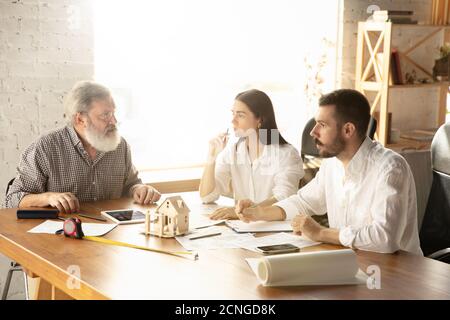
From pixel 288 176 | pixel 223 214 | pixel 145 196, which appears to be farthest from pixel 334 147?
pixel 145 196

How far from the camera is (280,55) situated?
5.10 meters

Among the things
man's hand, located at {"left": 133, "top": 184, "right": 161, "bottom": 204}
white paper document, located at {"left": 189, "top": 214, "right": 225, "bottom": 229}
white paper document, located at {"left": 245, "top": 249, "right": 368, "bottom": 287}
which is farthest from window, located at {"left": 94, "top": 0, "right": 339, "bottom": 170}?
white paper document, located at {"left": 245, "top": 249, "right": 368, "bottom": 287}

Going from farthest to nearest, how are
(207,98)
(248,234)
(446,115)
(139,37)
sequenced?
(446,115)
(207,98)
(139,37)
(248,234)

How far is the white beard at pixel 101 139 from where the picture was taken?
3.21m

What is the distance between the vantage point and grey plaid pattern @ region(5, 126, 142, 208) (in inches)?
124

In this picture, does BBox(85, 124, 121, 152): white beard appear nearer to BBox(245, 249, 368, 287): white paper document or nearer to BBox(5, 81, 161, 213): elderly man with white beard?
BBox(5, 81, 161, 213): elderly man with white beard

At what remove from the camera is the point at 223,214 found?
9.32 feet

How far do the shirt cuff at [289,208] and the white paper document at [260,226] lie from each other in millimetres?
36

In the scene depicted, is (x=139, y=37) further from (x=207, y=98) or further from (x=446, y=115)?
(x=446, y=115)

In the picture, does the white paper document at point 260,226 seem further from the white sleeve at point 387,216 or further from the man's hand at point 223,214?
the white sleeve at point 387,216

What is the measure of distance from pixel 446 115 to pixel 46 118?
127 inches

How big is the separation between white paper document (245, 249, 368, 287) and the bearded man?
1.17 feet

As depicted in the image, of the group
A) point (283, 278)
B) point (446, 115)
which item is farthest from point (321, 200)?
point (446, 115)

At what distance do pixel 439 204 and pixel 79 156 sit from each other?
166 centimetres
